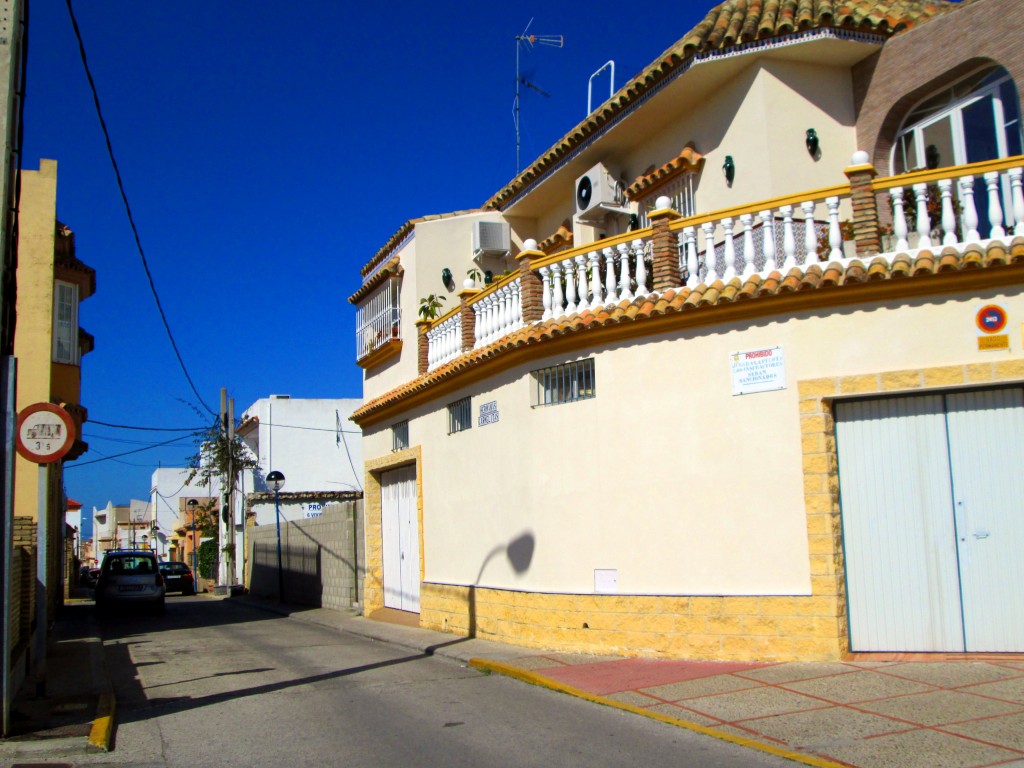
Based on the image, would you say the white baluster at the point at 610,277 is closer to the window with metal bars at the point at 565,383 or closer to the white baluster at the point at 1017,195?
the window with metal bars at the point at 565,383

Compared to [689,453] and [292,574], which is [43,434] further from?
[292,574]

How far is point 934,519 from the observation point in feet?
30.0

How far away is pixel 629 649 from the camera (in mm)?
10203

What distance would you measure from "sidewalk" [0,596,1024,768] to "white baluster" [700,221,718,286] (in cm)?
399

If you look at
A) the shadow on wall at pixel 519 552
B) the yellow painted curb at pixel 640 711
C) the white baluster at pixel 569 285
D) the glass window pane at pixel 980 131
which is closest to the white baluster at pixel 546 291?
the white baluster at pixel 569 285

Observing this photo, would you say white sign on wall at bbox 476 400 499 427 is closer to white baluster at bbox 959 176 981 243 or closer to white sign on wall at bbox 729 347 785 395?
white sign on wall at bbox 729 347 785 395

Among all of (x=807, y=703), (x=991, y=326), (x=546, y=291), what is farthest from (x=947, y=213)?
(x=807, y=703)

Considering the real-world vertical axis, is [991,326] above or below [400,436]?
above

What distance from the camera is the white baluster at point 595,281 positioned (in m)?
11.1

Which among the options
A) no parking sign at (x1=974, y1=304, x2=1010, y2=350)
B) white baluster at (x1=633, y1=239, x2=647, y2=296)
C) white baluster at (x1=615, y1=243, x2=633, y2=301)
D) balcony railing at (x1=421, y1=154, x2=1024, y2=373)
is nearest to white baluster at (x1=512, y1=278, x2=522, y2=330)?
balcony railing at (x1=421, y1=154, x2=1024, y2=373)

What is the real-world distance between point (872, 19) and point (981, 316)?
17.0ft

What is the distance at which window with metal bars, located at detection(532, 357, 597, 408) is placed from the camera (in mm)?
11023

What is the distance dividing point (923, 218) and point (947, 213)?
0.71ft

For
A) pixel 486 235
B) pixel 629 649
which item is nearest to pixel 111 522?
pixel 486 235
